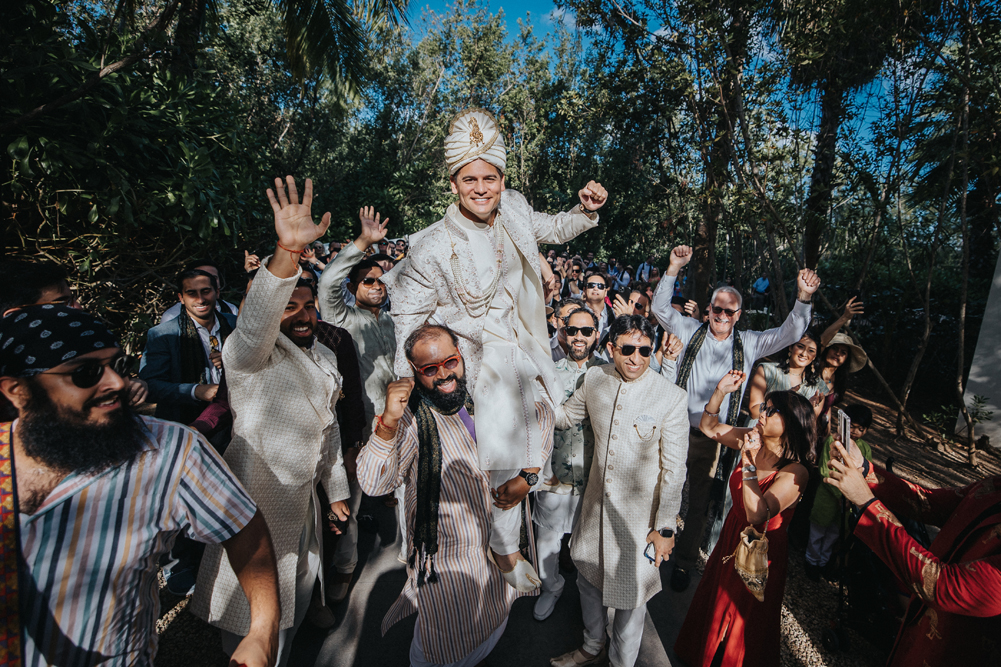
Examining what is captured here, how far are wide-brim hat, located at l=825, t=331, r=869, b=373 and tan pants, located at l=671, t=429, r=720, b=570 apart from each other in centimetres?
142

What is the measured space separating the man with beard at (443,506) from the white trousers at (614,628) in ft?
2.68

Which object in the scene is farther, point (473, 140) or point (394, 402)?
point (473, 140)

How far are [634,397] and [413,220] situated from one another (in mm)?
16028

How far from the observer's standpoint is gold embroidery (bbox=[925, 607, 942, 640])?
215 centimetres

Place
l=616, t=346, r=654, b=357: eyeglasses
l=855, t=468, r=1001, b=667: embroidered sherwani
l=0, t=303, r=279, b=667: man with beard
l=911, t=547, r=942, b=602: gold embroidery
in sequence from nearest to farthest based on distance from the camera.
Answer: l=0, t=303, r=279, b=667: man with beard < l=855, t=468, r=1001, b=667: embroidered sherwani < l=911, t=547, r=942, b=602: gold embroidery < l=616, t=346, r=654, b=357: eyeglasses

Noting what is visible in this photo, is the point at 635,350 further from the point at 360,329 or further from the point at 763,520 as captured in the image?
the point at 360,329

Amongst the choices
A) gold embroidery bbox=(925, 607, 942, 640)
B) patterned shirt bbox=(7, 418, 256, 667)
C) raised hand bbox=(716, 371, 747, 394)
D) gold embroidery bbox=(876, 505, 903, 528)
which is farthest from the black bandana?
gold embroidery bbox=(925, 607, 942, 640)

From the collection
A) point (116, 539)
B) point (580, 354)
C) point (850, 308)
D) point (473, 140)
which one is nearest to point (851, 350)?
point (850, 308)

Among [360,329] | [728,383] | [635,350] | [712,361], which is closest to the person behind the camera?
[635,350]

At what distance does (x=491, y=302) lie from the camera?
276 cm

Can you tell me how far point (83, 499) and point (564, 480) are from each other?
2.91m

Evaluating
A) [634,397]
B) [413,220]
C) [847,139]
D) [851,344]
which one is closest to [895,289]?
[847,139]

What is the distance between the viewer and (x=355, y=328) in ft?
14.3

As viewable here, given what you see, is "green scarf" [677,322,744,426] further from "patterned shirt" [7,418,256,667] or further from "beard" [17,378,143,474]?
"beard" [17,378,143,474]
